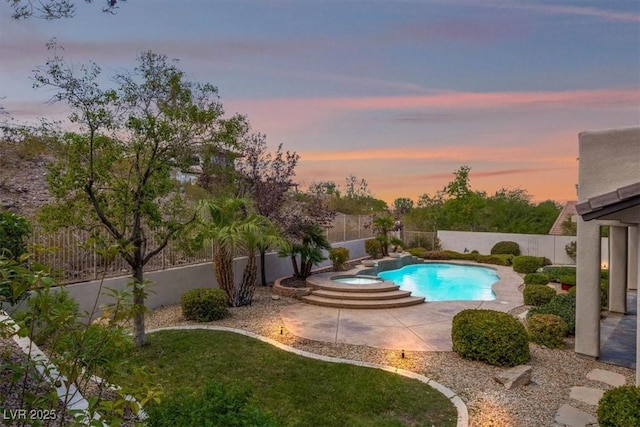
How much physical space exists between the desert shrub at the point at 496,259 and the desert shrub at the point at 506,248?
1.99 meters

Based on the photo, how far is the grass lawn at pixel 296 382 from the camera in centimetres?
524

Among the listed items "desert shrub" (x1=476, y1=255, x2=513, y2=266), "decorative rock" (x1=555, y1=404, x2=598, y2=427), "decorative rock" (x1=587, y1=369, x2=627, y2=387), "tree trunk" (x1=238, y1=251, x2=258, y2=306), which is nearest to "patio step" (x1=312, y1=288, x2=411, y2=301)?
"tree trunk" (x1=238, y1=251, x2=258, y2=306)

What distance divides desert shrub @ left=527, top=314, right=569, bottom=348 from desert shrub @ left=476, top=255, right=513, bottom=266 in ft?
50.2

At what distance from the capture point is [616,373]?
22.7 ft

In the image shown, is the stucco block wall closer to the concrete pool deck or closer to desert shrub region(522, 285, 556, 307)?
the concrete pool deck

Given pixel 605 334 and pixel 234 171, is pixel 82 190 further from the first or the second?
pixel 605 334

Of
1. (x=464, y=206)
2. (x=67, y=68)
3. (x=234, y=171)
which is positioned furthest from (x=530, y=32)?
(x=464, y=206)

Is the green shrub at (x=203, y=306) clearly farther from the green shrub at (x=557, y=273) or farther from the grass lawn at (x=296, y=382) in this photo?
the green shrub at (x=557, y=273)

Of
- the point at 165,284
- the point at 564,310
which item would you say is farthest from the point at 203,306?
the point at 564,310

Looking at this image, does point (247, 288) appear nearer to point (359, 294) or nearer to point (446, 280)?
point (359, 294)

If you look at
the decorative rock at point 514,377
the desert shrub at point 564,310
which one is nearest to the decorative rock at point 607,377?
the decorative rock at point 514,377

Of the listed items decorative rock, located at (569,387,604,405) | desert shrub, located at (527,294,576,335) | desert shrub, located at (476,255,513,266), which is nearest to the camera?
decorative rock, located at (569,387,604,405)

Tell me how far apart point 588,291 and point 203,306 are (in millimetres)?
8626

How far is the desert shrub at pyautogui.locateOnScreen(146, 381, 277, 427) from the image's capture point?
328 cm
